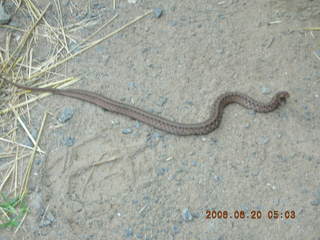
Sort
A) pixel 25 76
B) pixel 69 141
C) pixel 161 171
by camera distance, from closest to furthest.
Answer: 1. pixel 161 171
2. pixel 69 141
3. pixel 25 76

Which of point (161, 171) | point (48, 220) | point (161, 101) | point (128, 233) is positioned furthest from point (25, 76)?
point (128, 233)

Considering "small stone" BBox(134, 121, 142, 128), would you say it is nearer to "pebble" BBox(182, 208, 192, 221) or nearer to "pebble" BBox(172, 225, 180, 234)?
"pebble" BBox(182, 208, 192, 221)

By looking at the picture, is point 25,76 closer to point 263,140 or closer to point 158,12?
point 158,12

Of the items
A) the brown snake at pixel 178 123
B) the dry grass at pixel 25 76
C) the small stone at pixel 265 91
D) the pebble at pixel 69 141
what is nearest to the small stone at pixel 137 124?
the brown snake at pixel 178 123

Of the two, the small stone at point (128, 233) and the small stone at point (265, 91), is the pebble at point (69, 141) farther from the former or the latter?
the small stone at point (265, 91)

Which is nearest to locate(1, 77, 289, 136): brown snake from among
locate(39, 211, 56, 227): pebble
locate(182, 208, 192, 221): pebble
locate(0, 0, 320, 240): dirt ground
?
locate(0, 0, 320, 240): dirt ground

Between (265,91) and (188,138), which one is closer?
(188,138)
